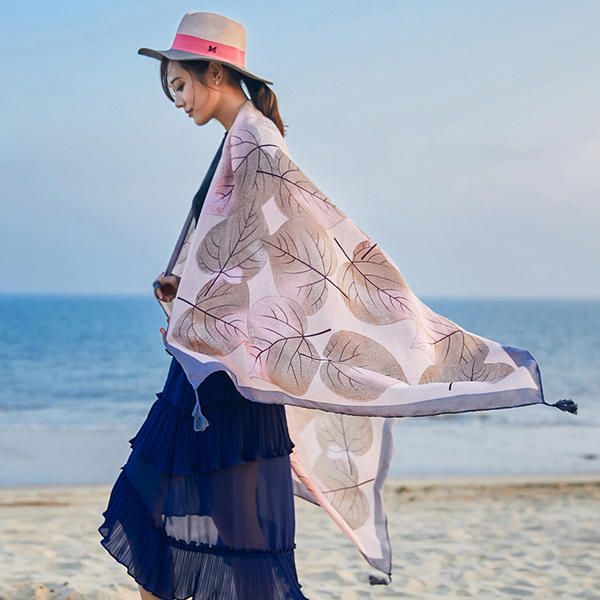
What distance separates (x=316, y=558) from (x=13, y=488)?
3.37m

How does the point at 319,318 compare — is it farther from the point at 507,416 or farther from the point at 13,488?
the point at 507,416

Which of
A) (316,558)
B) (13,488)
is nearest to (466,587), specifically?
(316,558)

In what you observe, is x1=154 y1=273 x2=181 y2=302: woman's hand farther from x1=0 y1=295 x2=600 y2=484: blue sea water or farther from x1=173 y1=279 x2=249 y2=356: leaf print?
x1=0 y1=295 x2=600 y2=484: blue sea water

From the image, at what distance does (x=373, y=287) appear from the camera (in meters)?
2.41

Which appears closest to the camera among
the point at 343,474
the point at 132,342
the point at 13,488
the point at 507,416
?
the point at 343,474

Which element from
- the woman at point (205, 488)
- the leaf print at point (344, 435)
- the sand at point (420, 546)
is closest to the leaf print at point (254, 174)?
the woman at point (205, 488)

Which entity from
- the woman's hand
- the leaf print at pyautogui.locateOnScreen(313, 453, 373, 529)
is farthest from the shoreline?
the woman's hand

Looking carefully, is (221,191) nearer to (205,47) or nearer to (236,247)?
(236,247)

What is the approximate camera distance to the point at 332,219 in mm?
2395

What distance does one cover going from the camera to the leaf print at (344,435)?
2.89m

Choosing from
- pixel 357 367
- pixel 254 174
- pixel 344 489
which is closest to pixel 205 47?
pixel 254 174

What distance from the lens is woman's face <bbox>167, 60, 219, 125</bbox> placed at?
243cm

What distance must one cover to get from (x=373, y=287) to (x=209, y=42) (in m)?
0.67

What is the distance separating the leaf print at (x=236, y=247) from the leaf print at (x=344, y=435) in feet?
2.29
